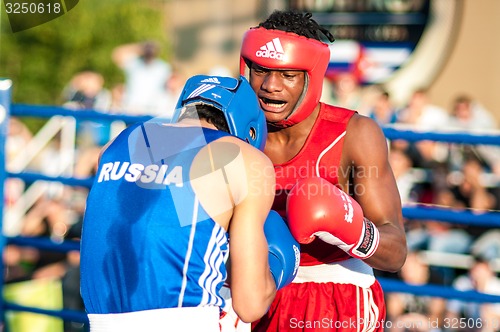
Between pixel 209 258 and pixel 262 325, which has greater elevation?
pixel 209 258

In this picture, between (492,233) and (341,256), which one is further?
(492,233)

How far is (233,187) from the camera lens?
2.53 meters

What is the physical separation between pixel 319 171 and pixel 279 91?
0.36 m

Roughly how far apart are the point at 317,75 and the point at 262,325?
40.1 inches

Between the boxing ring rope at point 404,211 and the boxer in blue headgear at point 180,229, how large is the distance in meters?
1.88

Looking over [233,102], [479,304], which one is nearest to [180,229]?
[233,102]

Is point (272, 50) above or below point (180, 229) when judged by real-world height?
above

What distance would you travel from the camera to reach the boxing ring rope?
422 cm

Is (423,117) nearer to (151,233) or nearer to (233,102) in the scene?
(233,102)

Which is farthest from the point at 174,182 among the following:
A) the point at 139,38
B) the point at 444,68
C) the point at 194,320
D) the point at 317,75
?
the point at 139,38

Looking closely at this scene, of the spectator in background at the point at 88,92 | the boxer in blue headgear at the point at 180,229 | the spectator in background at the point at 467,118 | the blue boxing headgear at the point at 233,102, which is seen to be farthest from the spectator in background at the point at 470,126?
the boxer in blue headgear at the point at 180,229

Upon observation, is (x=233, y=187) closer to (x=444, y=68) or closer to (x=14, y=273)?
(x=14, y=273)

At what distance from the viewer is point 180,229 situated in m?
2.48

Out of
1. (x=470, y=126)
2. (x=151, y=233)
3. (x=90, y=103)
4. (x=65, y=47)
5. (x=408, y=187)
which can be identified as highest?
(x=151, y=233)
